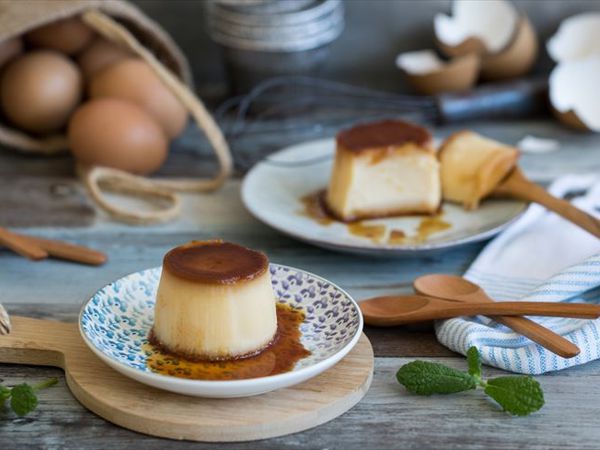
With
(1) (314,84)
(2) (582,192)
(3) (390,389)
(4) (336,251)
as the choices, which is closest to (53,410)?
(3) (390,389)

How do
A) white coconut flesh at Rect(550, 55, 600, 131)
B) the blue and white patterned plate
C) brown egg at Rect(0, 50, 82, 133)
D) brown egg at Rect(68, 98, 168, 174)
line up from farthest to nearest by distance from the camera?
white coconut flesh at Rect(550, 55, 600, 131) → brown egg at Rect(0, 50, 82, 133) → brown egg at Rect(68, 98, 168, 174) → the blue and white patterned plate

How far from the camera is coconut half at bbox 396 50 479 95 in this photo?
182 cm

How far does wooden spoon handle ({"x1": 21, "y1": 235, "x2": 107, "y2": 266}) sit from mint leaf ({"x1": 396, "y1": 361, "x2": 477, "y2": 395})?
48 cm

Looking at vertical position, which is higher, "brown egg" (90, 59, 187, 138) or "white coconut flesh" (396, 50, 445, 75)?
"brown egg" (90, 59, 187, 138)

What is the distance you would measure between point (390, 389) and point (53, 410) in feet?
1.05

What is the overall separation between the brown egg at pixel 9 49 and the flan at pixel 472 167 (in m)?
0.72

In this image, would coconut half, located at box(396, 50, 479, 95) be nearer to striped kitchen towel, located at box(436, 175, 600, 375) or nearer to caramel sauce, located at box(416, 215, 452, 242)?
striped kitchen towel, located at box(436, 175, 600, 375)

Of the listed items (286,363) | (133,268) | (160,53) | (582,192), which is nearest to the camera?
(286,363)

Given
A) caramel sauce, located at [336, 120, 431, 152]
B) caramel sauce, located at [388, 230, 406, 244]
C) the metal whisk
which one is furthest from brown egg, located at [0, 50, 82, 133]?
caramel sauce, located at [388, 230, 406, 244]

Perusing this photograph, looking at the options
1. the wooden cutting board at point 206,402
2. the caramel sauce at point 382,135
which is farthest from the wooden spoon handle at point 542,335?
the caramel sauce at point 382,135

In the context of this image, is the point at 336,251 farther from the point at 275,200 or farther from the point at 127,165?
the point at 127,165

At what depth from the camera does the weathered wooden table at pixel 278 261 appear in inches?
34.7

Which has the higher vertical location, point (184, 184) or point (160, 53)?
point (160, 53)

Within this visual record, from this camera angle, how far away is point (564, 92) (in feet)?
5.87
